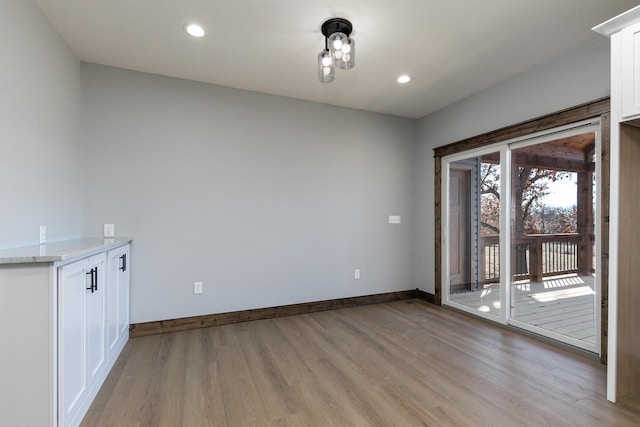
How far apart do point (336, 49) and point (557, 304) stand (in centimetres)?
321

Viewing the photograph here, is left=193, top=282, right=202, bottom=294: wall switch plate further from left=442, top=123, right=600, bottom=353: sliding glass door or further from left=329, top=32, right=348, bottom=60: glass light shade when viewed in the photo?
left=442, top=123, right=600, bottom=353: sliding glass door

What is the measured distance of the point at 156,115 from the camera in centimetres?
318

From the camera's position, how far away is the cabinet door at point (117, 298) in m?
2.37

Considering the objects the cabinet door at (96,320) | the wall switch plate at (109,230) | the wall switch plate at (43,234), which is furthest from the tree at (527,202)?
the wall switch plate at (43,234)

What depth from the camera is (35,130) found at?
2.13 metres

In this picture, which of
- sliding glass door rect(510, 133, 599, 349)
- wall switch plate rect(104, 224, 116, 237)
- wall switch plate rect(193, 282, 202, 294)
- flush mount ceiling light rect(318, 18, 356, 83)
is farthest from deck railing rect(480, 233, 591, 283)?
wall switch plate rect(104, 224, 116, 237)

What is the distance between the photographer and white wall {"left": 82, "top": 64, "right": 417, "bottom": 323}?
3064 mm

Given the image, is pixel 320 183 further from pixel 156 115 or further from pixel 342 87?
pixel 156 115

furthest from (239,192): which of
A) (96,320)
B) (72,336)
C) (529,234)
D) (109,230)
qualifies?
(529,234)

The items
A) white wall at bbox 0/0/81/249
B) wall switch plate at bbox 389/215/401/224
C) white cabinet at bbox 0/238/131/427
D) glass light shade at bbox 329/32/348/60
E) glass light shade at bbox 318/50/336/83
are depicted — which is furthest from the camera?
wall switch plate at bbox 389/215/401/224

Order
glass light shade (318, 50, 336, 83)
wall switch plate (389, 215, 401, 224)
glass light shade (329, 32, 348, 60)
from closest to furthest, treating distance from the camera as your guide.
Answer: glass light shade (329, 32, 348, 60) < glass light shade (318, 50, 336, 83) < wall switch plate (389, 215, 401, 224)

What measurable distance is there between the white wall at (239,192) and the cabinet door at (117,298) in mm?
220

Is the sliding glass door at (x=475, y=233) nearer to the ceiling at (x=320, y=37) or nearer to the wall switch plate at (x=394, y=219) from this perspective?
the wall switch plate at (x=394, y=219)

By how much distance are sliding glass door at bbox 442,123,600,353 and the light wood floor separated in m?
0.37
